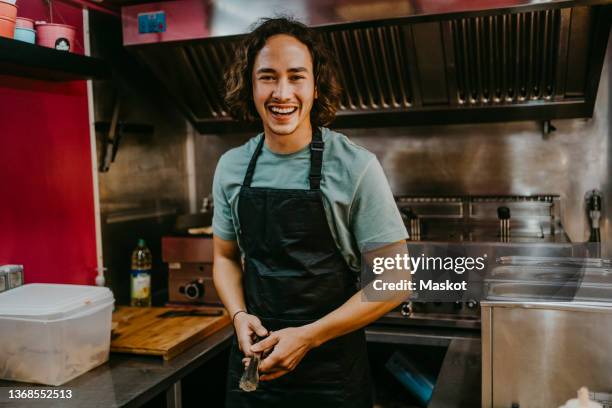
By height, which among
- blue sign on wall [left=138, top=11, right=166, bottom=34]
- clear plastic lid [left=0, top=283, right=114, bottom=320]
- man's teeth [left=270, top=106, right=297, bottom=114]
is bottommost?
clear plastic lid [left=0, top=283, right=114, bottom=320]

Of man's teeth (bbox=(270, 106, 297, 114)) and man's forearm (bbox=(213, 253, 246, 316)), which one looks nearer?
man's teeth (bbox=(270, 106, 297, 114))

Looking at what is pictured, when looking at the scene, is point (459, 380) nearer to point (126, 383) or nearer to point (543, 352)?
point (543, 352)

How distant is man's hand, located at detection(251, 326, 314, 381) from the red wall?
127 centimetres

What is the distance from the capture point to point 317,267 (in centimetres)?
171

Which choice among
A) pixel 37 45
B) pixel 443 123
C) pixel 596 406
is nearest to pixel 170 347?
pixel 37 45

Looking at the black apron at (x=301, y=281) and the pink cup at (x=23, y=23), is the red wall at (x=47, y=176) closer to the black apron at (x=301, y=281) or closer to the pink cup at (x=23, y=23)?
the pink cup at (x=23, y=23)

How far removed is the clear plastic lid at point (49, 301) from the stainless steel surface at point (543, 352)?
1.29 meters

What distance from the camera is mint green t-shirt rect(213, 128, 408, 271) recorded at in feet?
5.31

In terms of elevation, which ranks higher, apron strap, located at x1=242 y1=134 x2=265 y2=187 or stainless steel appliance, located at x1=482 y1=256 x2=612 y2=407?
apron strap, located at x1=242 y1=134 x2=265 y2=187

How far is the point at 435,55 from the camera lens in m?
2.84

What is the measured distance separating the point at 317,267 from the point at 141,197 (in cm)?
182

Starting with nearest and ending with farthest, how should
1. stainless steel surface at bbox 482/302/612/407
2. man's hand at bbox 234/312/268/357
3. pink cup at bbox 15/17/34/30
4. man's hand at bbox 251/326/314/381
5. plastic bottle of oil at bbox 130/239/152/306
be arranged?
stainless steel surface at bbox 482/302/612/407 < man's hand at bbox 251/326/314/381 < man's hand at bbox 234/312/268/357 < pink cup at bbox 15/17/34/30 < plastic bottle of oil at bbox 130/239/152/306

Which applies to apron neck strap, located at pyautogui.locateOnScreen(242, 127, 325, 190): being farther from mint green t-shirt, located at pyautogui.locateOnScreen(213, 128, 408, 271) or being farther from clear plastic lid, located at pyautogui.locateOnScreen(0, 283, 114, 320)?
clear plastic lid, located at pyautogui.locateOnScreen(0, 283, 114, 320)

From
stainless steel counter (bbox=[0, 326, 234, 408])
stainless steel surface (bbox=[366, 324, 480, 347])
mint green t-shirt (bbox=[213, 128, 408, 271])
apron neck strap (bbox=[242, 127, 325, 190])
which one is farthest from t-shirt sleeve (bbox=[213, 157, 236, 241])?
stainless steel surface (bbox=[366, 324, 480, 347])
